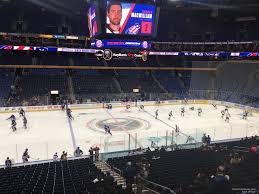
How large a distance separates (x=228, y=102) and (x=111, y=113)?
54.6ft

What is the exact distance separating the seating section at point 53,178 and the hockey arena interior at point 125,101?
0.05 m

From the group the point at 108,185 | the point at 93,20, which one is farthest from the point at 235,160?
the point at 93,20

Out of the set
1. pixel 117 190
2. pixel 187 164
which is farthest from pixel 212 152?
pixel 117 190

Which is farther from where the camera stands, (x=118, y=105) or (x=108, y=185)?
(x=118, y=105)

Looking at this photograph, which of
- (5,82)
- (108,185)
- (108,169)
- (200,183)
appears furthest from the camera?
(5,82)

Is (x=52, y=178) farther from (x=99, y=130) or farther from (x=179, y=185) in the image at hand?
(x=99, y=130)

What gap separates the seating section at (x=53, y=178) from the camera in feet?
30.0

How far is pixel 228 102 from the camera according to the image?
129ft

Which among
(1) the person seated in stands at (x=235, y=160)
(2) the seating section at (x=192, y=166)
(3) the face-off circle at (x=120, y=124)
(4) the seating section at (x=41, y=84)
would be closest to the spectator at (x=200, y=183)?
(2) the seating section at (x=192, y=166)

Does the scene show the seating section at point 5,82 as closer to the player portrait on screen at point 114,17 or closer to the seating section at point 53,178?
the player portrait on screen at point 114,17

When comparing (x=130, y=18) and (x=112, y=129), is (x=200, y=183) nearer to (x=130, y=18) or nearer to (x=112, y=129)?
(x=130, y=18)

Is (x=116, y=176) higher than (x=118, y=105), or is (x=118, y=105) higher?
(x=118, y=105)

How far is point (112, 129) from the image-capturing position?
81.5 feet

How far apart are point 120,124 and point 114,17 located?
11.1 metres
